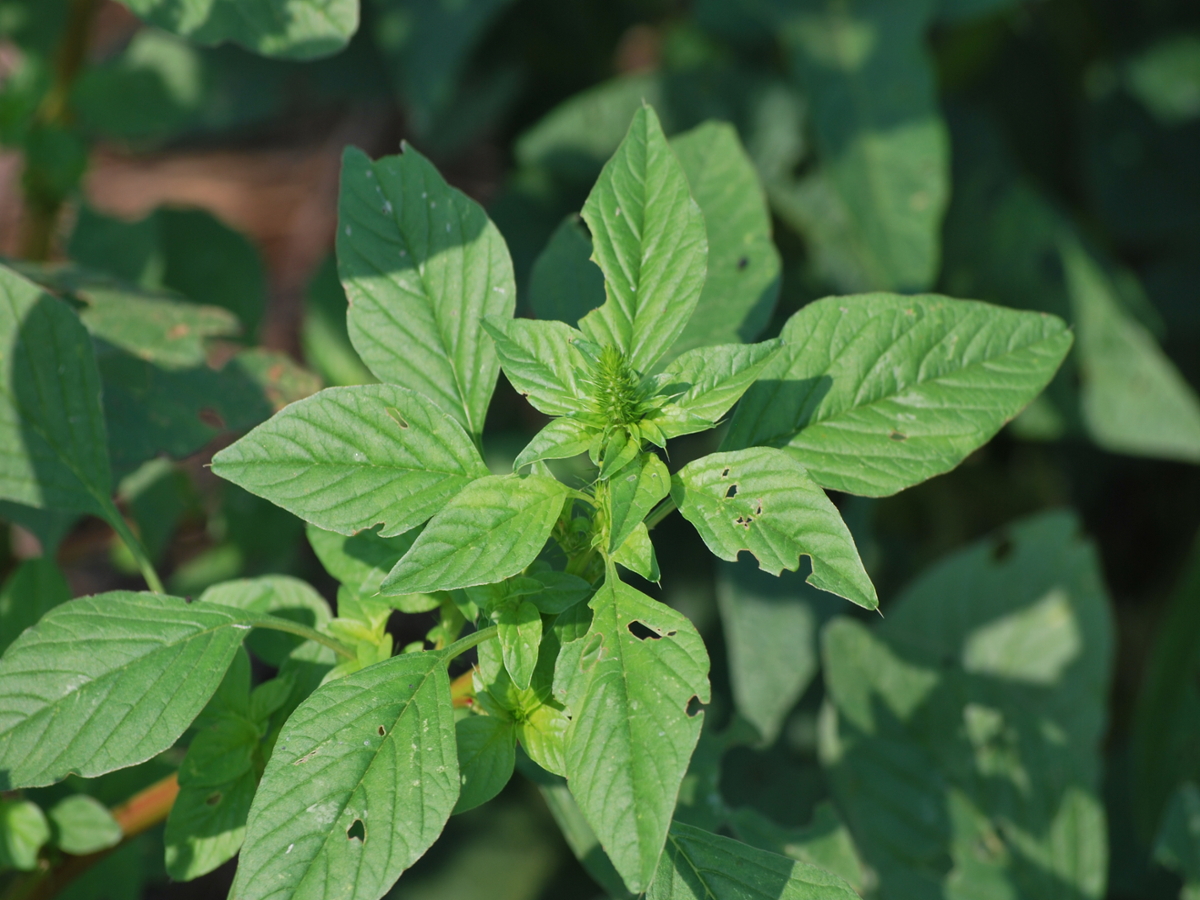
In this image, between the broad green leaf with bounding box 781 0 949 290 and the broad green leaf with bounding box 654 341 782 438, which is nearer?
→ the broad green leaf with bounding box 654 341 782 438

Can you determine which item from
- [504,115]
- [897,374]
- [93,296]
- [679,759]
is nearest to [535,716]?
[679,759]

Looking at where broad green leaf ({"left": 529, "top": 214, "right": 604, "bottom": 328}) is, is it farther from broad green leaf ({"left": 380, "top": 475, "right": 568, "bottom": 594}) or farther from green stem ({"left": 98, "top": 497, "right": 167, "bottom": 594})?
green stem ({"left": 98, "top": 497, "right": 167, "bottom": 594})

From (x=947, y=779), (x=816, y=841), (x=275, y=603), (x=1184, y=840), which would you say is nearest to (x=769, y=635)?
(x=947, y=779)

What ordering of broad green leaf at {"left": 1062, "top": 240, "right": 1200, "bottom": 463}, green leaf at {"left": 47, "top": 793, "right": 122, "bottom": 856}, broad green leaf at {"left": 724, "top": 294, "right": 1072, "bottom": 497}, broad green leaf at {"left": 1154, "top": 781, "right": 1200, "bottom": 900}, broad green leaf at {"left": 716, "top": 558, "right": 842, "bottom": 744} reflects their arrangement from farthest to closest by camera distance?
broad green leaf at {"left": 1062, "top": 240, "right": 1200, "bottom": 463}, broad green leaf at {"left": 716, "top": 558, "right": 842, "bottom": 744}, broad green leaf at {"left": 1154, "top": 781, "right": 1200, "bottom": 900}, green leaf at {"left": 47, "top": 793, "right": 122, "bottom": 856}, broad green leaf at {"left": 724, "top": 294, "right": 1072, "bottom": 497}

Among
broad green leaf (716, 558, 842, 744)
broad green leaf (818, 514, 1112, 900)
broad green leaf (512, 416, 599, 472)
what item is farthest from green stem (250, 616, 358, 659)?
broad green leaf (716, 558, 842, 744)

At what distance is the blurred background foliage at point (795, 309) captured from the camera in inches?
51.7

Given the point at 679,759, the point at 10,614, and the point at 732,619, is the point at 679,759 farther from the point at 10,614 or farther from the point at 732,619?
the point at 732,619

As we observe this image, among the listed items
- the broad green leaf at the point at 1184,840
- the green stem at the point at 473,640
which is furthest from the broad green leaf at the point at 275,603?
the broad green leaf at the point at 1184,840

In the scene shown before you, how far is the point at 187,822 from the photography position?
902 millimetres

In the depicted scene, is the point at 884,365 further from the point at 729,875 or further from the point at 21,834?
the point at 21,834

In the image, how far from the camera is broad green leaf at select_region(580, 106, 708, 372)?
2.84ft

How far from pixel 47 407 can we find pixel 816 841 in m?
1.02

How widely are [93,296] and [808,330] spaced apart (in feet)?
3.14

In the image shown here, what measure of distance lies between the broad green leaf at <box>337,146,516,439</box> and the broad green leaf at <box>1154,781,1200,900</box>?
1.20 metres
